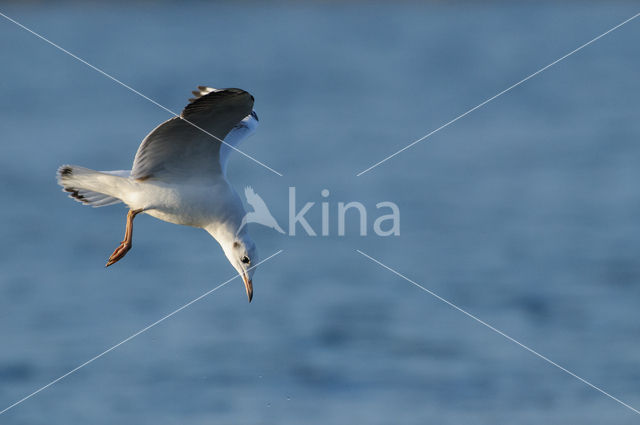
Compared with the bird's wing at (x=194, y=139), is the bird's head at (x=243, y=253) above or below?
below

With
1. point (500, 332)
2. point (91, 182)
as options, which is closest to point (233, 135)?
point (91, 182)

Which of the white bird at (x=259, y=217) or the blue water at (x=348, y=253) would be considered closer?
the white bird at (x=259, y=217)

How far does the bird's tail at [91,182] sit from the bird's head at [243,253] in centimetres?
81

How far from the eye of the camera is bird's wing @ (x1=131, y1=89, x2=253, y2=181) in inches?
303

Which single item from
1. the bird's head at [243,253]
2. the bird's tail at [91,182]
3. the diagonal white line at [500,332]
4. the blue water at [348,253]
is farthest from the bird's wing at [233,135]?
the diagonal white line at [500,332]

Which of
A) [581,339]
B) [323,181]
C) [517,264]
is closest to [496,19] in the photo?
[323,181]

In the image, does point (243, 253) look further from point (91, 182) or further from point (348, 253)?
point (348, 253)

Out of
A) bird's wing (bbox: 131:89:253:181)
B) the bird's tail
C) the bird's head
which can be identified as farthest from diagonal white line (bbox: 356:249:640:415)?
the bird's tail

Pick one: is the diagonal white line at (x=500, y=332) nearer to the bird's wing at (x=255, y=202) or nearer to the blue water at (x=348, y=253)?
the blue water at (x=348, y=253)

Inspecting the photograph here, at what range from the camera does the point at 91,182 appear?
27.6ft

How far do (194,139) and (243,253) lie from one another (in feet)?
2.87

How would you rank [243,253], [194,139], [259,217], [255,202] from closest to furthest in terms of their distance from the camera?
[194,139], [243,253], [259,217], [255,202]

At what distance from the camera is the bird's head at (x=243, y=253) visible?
842 centimetres

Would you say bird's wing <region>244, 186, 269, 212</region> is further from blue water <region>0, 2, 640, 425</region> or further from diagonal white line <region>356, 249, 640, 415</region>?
diagonal white line <region>356, 249, 640, 415</region>
